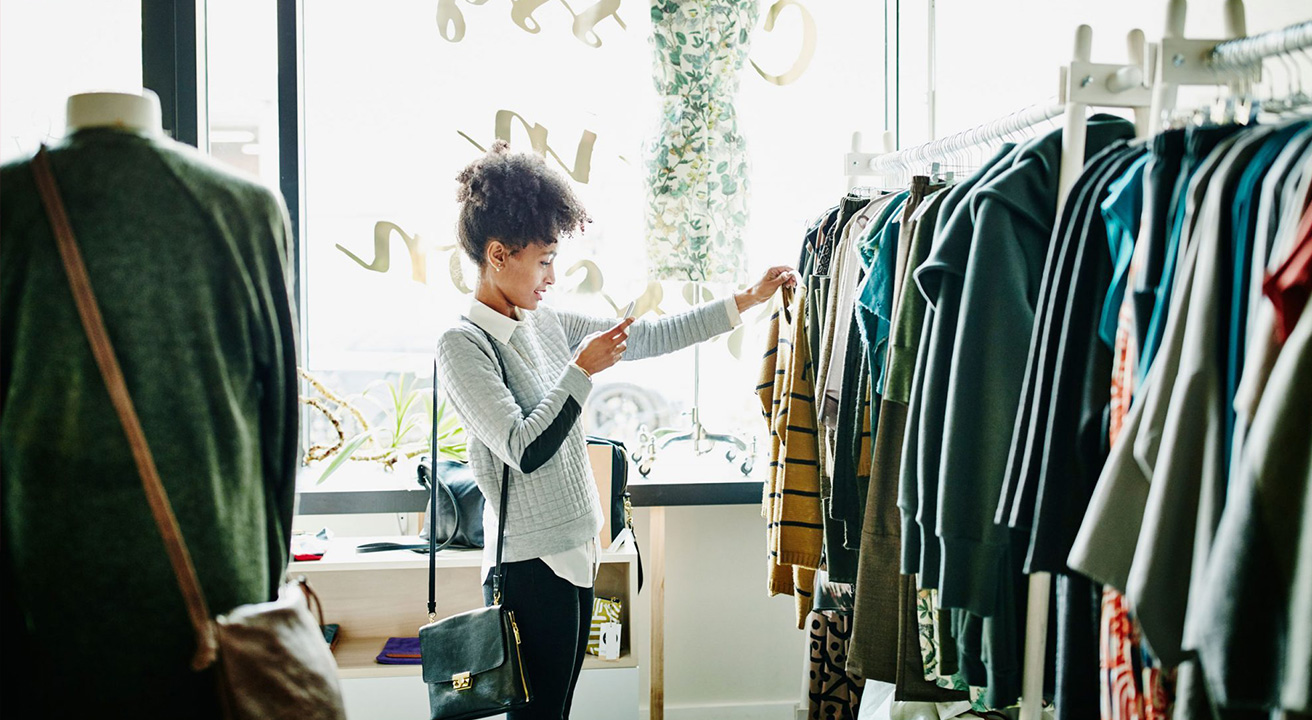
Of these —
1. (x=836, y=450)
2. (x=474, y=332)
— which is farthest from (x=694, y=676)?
(x=474, y=332)

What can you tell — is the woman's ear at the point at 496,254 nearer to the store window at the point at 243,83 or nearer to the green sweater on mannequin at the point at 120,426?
the green sweater on mannequin at the point at 120,426

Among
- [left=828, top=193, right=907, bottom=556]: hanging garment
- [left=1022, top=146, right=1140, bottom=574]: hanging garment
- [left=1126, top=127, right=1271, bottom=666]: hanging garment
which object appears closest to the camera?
[left=1126, top=127, right=1271, bottom=666]: hanging garment

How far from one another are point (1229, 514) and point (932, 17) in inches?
87.3

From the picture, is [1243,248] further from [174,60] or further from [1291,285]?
[174,60]

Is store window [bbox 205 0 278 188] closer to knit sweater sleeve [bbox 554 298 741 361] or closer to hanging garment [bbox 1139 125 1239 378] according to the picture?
knit sweater sleeve [bbox 554 298 741 361]

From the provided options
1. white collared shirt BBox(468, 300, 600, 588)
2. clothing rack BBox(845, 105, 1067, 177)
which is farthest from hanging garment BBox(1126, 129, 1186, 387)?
white collared shirt BBox(468, 300, 600, 588)

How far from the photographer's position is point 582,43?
2871 millimetres

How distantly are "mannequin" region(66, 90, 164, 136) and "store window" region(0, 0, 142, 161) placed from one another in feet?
3.18

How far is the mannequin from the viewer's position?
41.8 inches

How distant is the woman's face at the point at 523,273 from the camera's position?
5.99ft

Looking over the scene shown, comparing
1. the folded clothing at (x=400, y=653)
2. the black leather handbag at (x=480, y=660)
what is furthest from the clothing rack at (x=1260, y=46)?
the folded clothing at (x=400, y=653)

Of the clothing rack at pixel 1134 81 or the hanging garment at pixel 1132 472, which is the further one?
the clothing rack at pixel 1134 81

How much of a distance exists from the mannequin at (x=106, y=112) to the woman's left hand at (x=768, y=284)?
1.38m

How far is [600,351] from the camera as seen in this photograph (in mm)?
1819
